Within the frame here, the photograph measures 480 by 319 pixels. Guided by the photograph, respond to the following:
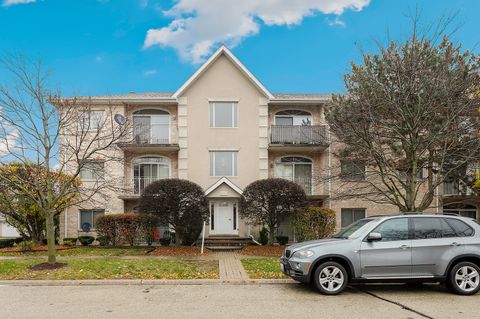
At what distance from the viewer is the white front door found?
20750 millimetres

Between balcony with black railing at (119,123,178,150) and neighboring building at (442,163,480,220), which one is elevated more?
balcony with black railing at (119,123,178,150)

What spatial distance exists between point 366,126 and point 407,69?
2324 millimetres

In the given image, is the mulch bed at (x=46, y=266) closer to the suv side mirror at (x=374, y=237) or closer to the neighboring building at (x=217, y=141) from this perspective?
the suv side mirror at (x=374, y=237)

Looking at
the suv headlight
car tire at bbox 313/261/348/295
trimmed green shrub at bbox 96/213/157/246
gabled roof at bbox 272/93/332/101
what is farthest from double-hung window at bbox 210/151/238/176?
car tire at bbox 313/261/348/295

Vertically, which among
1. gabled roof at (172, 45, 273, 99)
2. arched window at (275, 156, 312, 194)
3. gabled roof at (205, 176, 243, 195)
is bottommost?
gabled roof at (205, 176, 243, 195)

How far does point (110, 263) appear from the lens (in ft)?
38.2

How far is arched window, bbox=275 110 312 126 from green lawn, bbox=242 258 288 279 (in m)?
11.2

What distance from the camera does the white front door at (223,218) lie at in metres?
20.8

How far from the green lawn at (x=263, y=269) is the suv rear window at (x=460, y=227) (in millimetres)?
4095

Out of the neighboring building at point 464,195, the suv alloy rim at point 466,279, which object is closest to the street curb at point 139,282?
the suv alloy rim at point 466,279

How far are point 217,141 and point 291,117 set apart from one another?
4.71 meters

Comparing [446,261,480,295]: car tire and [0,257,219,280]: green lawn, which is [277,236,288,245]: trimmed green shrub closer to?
[0,257,219,280]: green lawn

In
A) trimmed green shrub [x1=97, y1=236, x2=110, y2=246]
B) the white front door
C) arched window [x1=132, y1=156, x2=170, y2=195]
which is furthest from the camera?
arched window [x1=132, y1=156, x2=170, y2=195]

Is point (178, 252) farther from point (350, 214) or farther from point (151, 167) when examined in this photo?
point (350, 214)
